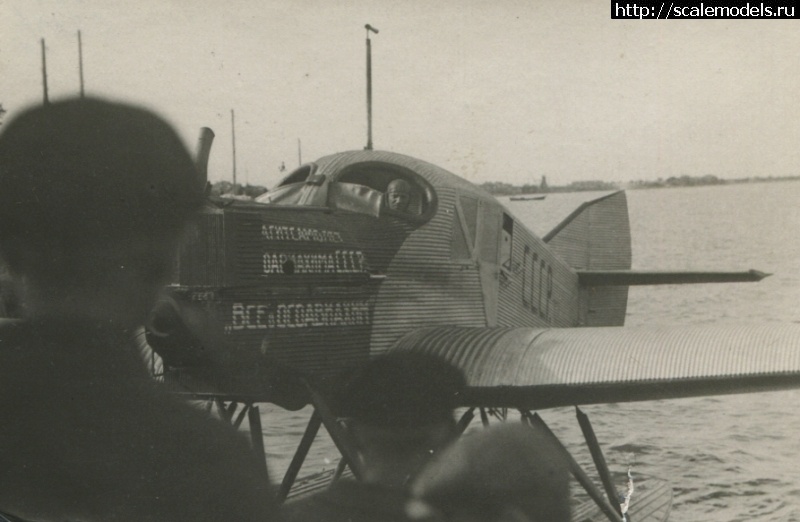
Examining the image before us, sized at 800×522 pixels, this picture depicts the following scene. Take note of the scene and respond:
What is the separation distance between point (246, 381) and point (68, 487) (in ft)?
3.34

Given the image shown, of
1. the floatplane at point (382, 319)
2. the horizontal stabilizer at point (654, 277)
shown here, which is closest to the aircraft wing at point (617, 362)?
the floatplane at point (382, 319)

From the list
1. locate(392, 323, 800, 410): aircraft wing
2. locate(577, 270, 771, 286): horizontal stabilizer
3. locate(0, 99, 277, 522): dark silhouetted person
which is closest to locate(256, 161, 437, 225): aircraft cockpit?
locate(392, 323, 800, 410): aircraft wing

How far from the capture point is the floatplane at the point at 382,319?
13.1 feet

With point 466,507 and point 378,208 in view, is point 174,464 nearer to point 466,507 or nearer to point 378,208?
point 466,507

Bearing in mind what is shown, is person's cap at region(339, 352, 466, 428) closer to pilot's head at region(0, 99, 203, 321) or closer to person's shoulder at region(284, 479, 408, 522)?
person's shoulder at region(284, 479, 408, 522)

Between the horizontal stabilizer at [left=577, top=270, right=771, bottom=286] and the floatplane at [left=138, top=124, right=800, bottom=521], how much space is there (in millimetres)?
2145

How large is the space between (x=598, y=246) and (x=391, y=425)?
429 centimetres

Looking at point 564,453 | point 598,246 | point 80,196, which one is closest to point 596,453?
point 564,453

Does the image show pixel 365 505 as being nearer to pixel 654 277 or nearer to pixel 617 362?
pixel 617 362

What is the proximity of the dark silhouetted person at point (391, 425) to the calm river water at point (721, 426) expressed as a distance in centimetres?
257

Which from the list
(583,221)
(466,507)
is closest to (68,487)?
(466,507)

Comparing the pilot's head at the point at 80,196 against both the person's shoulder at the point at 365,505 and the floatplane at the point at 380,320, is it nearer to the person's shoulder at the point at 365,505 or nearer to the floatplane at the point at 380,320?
the floatplane at the point at 380,320

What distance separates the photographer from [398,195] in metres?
5.06

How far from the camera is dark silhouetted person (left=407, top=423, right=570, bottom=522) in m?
4.36
